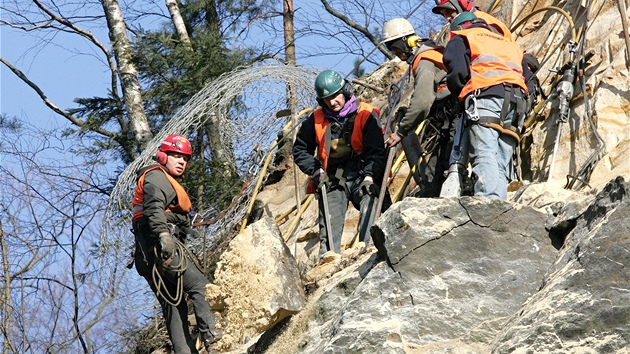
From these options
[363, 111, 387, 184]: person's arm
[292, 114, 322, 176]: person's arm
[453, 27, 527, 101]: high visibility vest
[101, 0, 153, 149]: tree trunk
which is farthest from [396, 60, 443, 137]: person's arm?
[101, 0, 153, 149]: tree trunk

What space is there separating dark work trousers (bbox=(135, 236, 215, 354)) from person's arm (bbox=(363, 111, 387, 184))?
4.97 ft

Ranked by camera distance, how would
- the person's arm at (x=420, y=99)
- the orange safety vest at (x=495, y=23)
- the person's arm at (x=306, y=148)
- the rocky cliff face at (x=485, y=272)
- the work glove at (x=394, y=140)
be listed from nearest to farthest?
the rocky cliff face at (x=485, y=272)
the person's arm at (x=420, y=99)
the orange safety vest at (x=495, y=23)
the work glove at (x=394, y=140)
the person's arm at (x=306, y=148)

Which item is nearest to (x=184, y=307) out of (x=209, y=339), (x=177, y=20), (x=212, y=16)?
(x=209, y=339)

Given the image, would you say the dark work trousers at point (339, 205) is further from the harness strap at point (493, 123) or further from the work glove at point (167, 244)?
the harness strap at point (493, 123)

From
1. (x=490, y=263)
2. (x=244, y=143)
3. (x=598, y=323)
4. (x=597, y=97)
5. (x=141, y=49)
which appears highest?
(x=141, y=49)

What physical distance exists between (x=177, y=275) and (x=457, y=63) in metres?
2.64

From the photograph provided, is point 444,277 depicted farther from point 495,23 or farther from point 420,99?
point 495,23

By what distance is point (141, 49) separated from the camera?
12266mm

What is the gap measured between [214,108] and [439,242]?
16.7ft

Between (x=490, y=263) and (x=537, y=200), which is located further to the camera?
(x=537, y=200)

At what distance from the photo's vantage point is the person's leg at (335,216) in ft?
26.5

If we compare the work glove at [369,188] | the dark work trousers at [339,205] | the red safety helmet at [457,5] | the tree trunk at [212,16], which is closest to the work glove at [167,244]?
the dark work trousers at [339,205]

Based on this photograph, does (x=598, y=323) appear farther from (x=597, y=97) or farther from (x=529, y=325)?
(x=597, y=97)

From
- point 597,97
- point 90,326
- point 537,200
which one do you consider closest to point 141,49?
point 90,326
